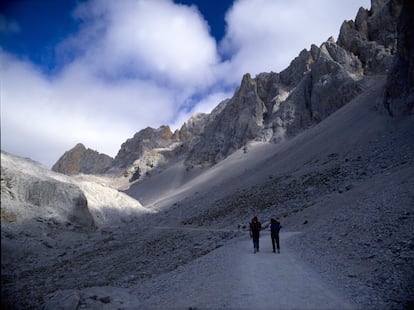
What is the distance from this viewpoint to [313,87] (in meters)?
78.8

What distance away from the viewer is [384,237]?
1288cm

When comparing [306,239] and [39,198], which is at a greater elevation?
[39,198]

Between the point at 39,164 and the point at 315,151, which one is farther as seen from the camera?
the point at 315,151

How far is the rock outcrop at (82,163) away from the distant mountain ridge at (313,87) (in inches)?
3560

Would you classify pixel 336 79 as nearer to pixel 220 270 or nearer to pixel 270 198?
pixel 270 198

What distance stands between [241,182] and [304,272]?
146ft

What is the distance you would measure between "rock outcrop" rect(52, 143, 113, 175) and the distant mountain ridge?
9042 cm

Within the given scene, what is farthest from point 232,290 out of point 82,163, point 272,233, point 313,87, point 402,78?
point 82,163

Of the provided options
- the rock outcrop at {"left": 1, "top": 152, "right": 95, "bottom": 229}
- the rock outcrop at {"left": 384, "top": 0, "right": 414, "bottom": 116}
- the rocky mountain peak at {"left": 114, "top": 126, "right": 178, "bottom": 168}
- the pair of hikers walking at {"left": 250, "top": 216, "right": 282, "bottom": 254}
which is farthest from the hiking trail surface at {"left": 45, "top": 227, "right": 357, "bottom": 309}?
the rocky mountain peak at {"left": 114, "top": 126, "right": 178, "bottom": 168}

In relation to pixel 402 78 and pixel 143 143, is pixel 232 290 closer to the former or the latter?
pixel 402 78

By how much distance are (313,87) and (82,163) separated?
15366 centimetres

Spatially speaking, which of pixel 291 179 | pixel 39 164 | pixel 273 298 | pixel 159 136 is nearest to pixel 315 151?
pixel 291 179

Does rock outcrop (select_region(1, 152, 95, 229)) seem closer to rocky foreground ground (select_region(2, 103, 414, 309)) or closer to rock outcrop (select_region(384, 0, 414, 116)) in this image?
rocky foreground ground (select_region(2, 103, 414, 309))

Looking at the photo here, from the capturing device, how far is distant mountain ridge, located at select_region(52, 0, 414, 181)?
69.9 m
